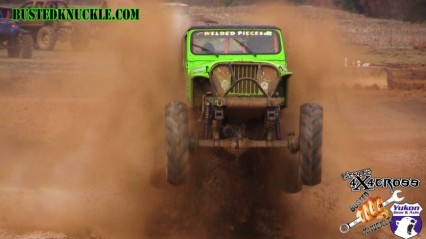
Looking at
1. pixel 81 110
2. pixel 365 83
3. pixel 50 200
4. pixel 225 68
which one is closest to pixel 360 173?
pixel 225 68

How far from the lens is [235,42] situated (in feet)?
33.5

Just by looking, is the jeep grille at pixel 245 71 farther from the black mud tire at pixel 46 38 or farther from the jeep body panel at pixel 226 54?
the black mud tire at pixel 46 38

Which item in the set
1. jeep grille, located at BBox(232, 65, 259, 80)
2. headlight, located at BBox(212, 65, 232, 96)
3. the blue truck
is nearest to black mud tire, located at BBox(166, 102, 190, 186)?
headlight, located at BBox(212, 65, 232, 96)

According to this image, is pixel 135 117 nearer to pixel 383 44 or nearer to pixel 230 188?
pixel 230 188

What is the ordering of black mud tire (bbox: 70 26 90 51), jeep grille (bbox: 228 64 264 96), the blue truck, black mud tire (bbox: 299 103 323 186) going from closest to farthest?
black mud tire (bbox: 299 103 323 186)
jeep grille (bbox: 228 64 264 96)
the blue truck
black mud tire (bbox: 70 26 90 51)

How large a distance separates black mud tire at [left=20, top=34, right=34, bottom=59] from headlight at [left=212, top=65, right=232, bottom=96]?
15657 millimetres

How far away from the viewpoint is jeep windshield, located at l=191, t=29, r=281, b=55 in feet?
33.3

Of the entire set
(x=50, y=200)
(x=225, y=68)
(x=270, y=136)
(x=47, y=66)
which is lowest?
(x=50, y=200)

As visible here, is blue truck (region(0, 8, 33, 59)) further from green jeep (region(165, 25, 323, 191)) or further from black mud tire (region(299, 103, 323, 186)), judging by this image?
black mud tire (region(299, 103, 323, 186))

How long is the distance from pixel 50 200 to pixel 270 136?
3.25 m

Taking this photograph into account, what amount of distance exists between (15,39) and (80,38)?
9.44ft

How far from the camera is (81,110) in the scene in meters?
14.8

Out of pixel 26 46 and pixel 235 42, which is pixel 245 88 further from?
pixel 26 46

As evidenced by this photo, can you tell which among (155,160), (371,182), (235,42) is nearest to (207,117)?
(155,160)
